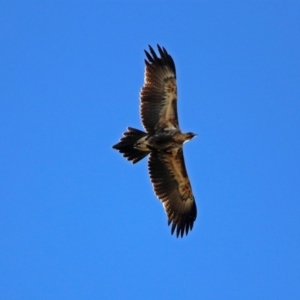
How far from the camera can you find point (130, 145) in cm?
A: 1745

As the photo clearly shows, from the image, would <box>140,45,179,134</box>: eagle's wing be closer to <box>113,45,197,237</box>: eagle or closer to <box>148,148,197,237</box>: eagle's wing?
<box>113,45,197,237</box>: eagle

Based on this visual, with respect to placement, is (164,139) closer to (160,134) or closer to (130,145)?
(160,134)

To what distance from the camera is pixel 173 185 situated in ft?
61.1

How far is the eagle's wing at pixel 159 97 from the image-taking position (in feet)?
58.3

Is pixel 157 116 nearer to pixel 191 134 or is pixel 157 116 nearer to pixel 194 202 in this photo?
pixel 191 134

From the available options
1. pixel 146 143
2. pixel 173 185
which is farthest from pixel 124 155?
pixel 173 185

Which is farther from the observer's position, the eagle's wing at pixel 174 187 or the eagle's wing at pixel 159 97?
the eagle's wing at pixel 174 187

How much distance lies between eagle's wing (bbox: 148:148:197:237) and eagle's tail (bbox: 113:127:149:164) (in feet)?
2.01

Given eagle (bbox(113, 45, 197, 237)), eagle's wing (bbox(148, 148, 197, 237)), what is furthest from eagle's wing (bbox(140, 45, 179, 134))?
eagle's wing (bbox(148, 148, 197, 237))

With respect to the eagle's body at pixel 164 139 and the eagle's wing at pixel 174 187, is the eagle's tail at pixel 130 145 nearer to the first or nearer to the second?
the eagle's body at pixel 164 139

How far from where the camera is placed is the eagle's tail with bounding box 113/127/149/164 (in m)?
17.4

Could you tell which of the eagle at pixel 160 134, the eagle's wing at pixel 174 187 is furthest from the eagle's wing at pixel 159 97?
the eagle's wing at pixel 174 187

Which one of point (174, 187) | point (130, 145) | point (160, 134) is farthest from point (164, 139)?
point (174, 187)

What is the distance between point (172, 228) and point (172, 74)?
11.7ft
